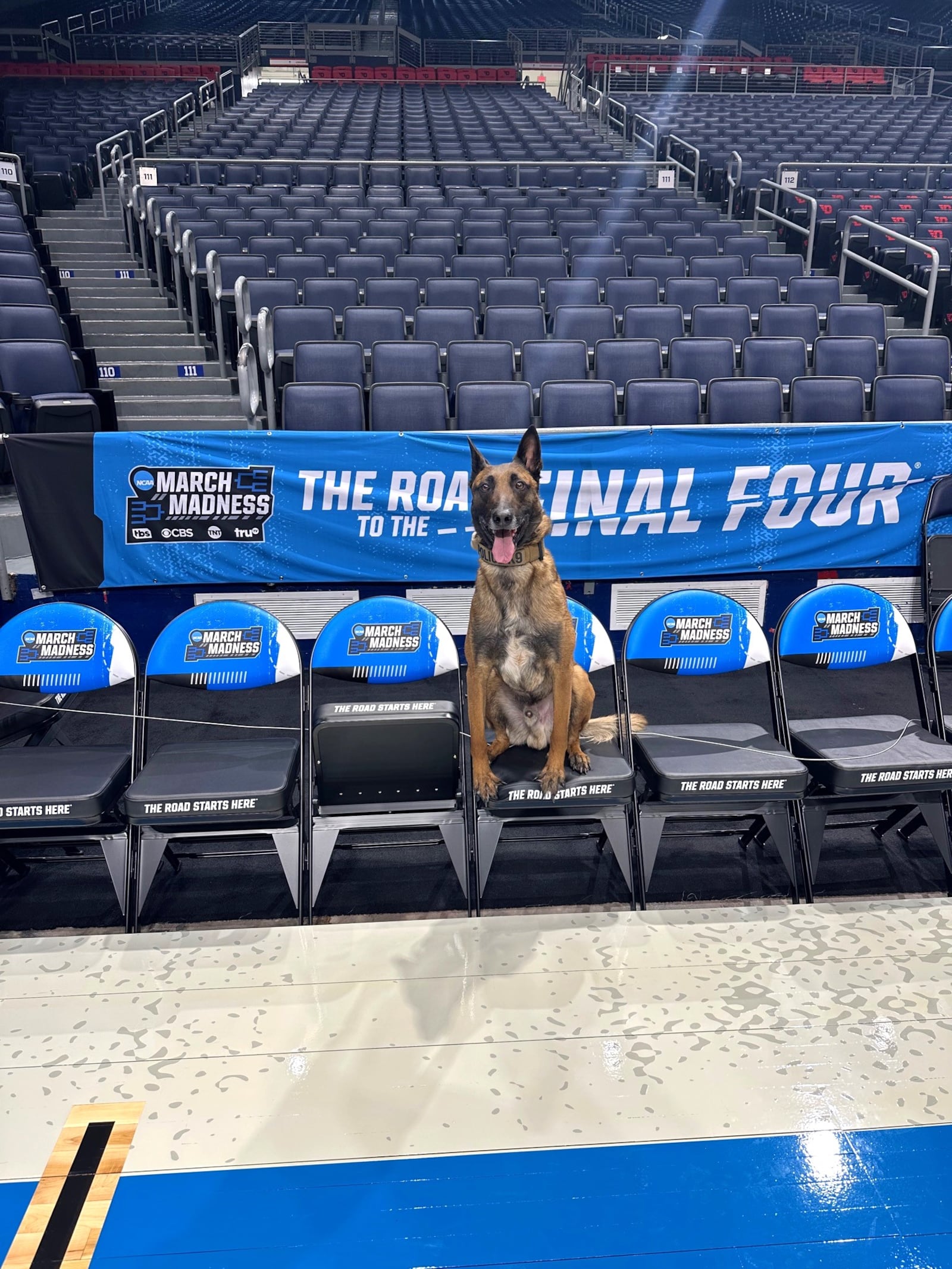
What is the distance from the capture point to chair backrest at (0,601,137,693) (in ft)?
10.4

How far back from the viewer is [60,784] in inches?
110

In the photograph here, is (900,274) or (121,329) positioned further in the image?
(900,274)

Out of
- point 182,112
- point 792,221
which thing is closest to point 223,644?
point 792,221

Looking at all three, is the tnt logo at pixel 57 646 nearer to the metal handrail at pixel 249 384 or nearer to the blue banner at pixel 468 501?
the blue banner at pixel 468 501

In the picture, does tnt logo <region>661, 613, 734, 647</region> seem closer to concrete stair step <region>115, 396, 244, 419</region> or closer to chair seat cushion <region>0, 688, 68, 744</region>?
chair seat cushion <region>0, 688, 68, 744</region>

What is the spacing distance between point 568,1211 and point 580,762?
1285mm

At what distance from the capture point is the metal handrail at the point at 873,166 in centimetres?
1111

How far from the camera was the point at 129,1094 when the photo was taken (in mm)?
2199

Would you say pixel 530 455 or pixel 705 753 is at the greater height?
pixel 530 455

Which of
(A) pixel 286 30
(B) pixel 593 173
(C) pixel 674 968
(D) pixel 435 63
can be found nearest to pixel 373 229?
(B) pixel 593 173

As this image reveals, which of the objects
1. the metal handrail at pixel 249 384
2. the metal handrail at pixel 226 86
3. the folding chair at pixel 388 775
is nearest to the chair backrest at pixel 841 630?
the folding chair at pixel 388 775

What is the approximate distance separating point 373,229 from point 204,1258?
8710 millimetres

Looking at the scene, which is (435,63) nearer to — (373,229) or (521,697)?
(373,229)

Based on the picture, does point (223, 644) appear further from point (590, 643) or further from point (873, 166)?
point (873, 166)
